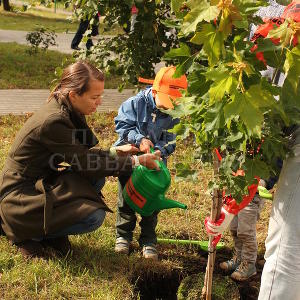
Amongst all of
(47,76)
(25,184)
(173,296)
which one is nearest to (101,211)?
(25,184)

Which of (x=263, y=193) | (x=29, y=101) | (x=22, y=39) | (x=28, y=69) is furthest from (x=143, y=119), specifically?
(x=22, y=39)

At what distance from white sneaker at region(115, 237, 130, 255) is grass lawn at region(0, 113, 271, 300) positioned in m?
0.05

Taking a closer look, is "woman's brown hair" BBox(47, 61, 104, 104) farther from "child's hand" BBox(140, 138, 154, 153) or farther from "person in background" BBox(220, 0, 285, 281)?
"person in background" BBox(220, 0, 285, 281)

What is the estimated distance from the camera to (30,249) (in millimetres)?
3127

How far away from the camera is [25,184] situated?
10.1ft

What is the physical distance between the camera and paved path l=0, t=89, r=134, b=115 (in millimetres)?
6574

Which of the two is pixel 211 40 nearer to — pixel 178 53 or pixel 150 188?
pixel 178 53

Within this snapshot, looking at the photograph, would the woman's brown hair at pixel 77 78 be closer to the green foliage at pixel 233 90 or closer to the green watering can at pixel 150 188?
the green watering can at pixel 150 188

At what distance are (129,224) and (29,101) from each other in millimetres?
4031

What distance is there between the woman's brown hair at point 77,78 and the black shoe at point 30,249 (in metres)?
0.85

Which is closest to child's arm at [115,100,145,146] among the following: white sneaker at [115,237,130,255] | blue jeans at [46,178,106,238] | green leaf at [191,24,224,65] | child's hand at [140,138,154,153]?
child's hand at [140,138,154,153]

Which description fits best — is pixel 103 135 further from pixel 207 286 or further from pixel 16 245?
pixel 207 286

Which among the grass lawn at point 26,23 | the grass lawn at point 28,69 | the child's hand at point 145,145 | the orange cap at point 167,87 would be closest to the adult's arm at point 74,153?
the child's hand at point 145,145

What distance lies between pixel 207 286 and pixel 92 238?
37.5 inches
